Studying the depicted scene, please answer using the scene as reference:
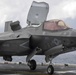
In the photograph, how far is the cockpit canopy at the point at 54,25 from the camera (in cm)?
1683

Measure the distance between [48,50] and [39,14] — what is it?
13.7 feet

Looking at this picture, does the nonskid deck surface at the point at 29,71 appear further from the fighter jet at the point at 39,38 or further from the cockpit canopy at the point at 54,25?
the cockpit canopy at the point at 54,25

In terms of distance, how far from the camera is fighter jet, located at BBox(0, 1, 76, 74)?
16.1m

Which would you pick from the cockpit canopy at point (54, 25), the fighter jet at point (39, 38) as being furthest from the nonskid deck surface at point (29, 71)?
the cockpit canopy at point (54, 25)

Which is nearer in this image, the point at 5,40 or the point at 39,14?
the point at 5,40

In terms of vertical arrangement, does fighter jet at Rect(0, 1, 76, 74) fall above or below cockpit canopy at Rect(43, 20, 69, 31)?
below

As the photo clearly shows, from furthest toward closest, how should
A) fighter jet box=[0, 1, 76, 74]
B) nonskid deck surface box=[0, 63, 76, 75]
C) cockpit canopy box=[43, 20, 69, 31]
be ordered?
nonskid deck surface box=[0, 63, 76, 75]
cockpit canopy box=[43, 20, 69, 31]
fighter jet box=[0, 1, 76, 74]

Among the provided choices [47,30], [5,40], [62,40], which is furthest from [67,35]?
[5,40]

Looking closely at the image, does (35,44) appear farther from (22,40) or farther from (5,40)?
(5,40)

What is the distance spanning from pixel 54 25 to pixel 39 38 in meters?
1.26

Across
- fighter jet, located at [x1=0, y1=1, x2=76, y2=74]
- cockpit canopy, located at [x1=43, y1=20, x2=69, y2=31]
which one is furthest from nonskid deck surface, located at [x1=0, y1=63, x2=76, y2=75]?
cockpit canopy, located at [x1=43, y1=20, x2=69, y2=31]

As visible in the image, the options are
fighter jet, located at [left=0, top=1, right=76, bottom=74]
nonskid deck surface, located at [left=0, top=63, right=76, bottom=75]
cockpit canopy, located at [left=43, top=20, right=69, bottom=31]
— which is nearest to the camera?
fighter jet, located at [left=0, top=1, right=76, bottom=74]

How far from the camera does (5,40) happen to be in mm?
18422

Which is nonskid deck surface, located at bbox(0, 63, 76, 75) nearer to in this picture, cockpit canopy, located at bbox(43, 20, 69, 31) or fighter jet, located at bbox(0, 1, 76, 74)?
fighter jet, located at bbox(0, 1, 76, 74)
